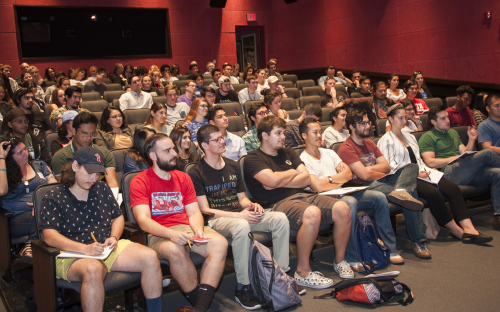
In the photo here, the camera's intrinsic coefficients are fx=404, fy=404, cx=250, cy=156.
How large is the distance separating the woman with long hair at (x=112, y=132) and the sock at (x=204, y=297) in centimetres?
219

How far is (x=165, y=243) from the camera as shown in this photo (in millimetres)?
2332

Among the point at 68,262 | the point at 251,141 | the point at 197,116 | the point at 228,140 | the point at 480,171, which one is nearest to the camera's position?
the point at 68,262

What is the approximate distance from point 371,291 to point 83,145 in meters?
2.47

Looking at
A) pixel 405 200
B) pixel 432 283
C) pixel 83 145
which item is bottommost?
pixel 432 283

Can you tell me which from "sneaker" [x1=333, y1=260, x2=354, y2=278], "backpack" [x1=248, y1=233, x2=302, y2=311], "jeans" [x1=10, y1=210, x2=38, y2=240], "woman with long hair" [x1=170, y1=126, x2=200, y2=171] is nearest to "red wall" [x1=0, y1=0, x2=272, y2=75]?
"woman with long hair" [x1=170, y1=126, x2=200, y2=171]

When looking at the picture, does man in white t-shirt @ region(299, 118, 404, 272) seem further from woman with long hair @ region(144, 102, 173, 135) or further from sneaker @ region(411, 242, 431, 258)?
woman with long hair @ region(144, 102, 173, 135)

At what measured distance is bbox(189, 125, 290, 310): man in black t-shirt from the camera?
8.27 ft

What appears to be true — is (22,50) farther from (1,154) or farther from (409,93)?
(409,93)

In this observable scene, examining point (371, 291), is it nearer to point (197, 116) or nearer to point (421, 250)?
point (421, 250)

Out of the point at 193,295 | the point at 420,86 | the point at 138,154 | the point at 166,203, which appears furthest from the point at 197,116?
the point at 420,86

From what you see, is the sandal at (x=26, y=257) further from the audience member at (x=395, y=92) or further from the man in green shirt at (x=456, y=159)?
the audience member at (x=395, y=92)

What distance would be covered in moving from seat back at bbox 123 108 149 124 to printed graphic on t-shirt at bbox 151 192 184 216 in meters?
2.56

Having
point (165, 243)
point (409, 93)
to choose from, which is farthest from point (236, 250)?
point (409, 93)

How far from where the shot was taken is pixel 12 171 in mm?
2936
